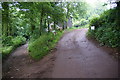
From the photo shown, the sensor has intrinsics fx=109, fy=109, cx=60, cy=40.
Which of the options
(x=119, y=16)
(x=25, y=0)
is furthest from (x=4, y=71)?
(x=119, y=16)

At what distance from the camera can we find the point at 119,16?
635 centimetres

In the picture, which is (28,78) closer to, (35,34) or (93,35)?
(93,35)

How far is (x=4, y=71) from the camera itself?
21.9 feet

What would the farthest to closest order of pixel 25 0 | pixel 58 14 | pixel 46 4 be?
1. pixel 58 14
2. pixel 46 4
3. pixel 25 0

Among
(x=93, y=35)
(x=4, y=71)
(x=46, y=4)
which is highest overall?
(x=46, y=4)

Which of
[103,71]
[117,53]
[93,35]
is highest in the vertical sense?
[93,35]

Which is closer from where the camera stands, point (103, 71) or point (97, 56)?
point (103, 71)

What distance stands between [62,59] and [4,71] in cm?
363

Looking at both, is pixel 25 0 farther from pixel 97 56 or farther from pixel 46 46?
pixel 97 56

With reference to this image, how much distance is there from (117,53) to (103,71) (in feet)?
6.28

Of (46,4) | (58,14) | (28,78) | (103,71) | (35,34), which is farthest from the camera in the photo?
(35,34)

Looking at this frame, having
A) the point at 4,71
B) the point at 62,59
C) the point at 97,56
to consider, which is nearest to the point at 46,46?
the point at 62,59

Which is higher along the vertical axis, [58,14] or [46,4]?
[46,4]

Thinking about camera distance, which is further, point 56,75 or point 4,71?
point 4,71
